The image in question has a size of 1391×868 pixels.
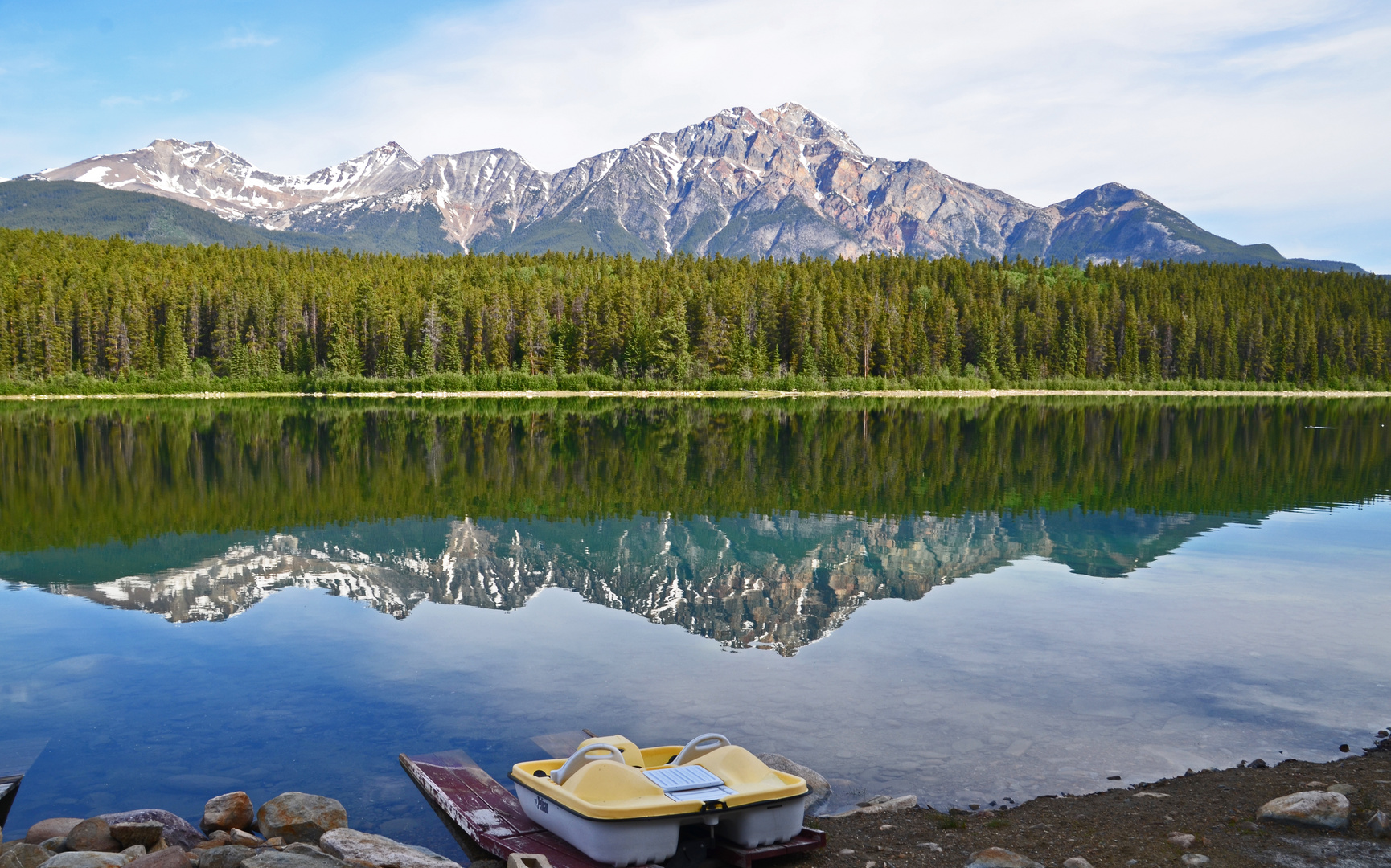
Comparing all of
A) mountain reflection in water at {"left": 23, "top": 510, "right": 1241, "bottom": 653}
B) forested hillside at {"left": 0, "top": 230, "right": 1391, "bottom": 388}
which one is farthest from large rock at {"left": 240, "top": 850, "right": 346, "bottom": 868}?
forested hillside at {"left": 0, "top": 230, "right": 1391, "bottom": 388}

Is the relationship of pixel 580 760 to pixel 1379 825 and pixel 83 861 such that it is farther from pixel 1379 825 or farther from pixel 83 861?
pixel 1379 825

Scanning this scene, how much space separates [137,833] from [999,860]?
715 cm

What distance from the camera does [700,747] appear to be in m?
9.16

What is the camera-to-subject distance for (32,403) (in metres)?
91.6

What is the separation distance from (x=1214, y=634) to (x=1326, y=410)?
308 ft

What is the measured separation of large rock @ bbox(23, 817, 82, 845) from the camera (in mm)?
8523

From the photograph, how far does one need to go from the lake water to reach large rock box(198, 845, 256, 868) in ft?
5.65

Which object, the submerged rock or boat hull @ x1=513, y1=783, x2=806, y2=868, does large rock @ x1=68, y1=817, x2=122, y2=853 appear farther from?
the submerged rock

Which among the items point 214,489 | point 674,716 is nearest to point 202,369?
point 214,489

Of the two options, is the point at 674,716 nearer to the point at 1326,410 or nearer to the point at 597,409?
the point at 597,409

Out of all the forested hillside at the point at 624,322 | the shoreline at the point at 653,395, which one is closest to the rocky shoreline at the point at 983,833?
the shoreline at the point at 653,395

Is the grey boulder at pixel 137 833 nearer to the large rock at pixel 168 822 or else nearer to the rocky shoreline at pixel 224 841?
the rocky shoreline at pixel 224 841

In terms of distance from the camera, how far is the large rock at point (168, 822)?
855cm

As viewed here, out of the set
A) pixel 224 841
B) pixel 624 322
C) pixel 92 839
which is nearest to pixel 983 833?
pixel 224 841
